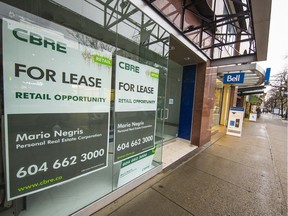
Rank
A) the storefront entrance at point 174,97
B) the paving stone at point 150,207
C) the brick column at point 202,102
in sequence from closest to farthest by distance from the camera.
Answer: the paving stone at point 150,207
the brick column at point 202,102
the storefront entrance at point 174,97

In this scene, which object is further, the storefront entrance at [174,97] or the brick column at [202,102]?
the storefront entrance at [174,97]

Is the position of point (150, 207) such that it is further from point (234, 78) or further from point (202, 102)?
point (234, 78)

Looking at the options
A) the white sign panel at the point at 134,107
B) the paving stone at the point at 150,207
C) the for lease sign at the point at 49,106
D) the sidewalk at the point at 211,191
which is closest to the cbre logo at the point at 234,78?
the sidewalk at the point at 211,191

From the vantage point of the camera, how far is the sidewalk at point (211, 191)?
7.06 ft

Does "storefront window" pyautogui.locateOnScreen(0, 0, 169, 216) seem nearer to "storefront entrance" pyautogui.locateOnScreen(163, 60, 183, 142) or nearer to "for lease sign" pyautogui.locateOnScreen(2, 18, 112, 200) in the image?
"for lease sign" pyautogui.locateOnScreen(2, 18, 112, 200)

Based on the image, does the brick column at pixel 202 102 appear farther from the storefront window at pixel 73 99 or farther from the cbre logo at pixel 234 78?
the storefront window at pixel 73 99

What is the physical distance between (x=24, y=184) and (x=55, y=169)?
284mm

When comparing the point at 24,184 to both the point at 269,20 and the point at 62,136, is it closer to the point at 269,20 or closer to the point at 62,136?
the point at 62,136

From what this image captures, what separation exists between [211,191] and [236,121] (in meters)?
6.09

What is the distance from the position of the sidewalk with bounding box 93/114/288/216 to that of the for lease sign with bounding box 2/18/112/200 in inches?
39.3

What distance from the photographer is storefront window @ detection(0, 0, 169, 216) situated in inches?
52.9

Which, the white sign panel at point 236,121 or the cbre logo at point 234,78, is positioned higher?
→ the cbre logo at point 234,78

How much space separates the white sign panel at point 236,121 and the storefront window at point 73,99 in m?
6.52

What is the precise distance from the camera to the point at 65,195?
211 cm
